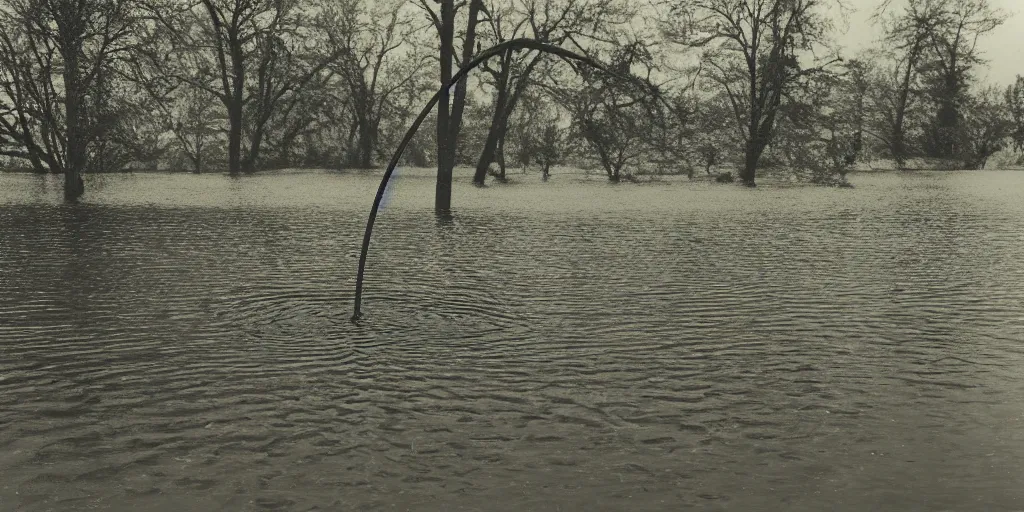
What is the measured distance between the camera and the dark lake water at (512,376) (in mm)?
6297

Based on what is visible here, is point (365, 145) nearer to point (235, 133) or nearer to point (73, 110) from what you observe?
point (235, 133)

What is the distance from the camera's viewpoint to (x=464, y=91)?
31.6 m

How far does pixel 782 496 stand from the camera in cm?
607

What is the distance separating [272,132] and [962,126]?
40.5 meters

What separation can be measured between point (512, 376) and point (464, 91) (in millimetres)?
23070

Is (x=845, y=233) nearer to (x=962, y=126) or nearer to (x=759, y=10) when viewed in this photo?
(x=759, y=10)

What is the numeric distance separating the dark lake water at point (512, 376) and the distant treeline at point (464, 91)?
29.4 ft

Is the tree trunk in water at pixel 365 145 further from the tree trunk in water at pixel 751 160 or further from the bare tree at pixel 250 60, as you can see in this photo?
the tree trunk in water at pixel 751 160

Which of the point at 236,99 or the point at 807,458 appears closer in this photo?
the point at 807,458

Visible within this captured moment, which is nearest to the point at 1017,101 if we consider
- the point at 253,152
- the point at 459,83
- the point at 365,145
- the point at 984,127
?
the point at 984,127

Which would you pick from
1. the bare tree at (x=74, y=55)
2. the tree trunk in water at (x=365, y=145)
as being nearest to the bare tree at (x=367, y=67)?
the tree trunk in water at (x=365, y=145)

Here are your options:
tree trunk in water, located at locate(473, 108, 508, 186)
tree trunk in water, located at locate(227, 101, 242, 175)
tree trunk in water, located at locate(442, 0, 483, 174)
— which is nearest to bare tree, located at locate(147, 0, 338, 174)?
tree trunk in water, located at locate(227, 101, 242, 175)

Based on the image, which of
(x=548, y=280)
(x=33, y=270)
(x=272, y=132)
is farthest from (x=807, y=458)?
(x=272, y=132)

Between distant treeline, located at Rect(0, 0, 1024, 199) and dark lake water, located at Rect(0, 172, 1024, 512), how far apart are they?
8.97m
